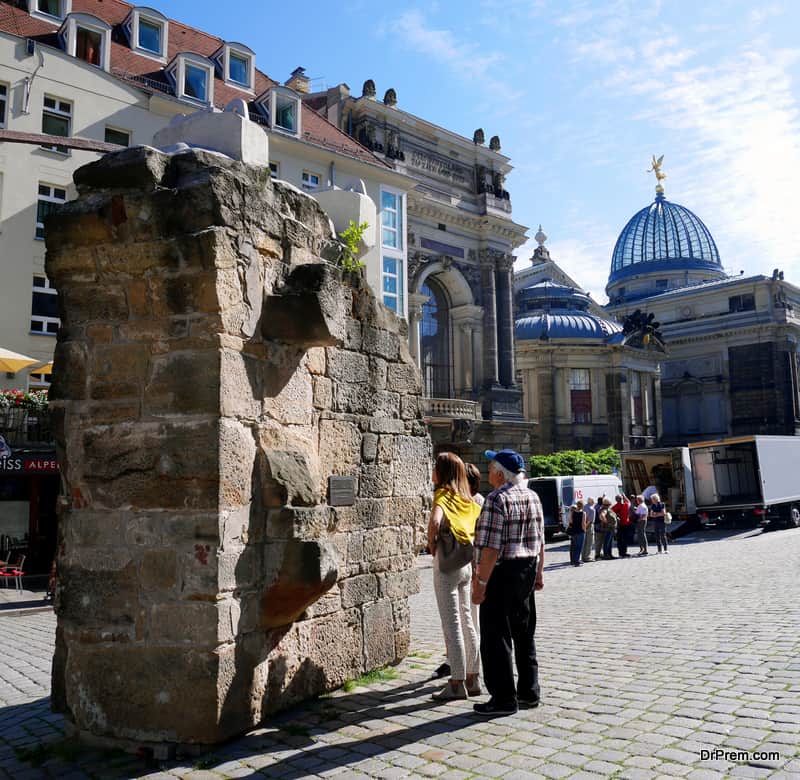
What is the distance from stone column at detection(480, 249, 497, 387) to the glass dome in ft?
128

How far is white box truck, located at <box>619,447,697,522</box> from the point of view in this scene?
27.7m

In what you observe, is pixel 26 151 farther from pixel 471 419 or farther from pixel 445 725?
pixel 445 725

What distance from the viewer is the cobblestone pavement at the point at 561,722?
4285mm

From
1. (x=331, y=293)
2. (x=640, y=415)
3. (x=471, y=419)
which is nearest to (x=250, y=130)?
(x=331, y=293)

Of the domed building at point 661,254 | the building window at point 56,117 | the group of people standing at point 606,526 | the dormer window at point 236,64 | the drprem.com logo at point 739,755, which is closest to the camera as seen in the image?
the drprem.com logo at point 739,755

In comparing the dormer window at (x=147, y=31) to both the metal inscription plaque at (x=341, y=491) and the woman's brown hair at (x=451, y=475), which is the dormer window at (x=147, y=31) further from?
the woman's brown hair at (x=451, y=475)

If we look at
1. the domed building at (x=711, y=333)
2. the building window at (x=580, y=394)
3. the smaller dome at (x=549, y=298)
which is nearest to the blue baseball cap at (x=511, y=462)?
the building window at (x=580, y=394)

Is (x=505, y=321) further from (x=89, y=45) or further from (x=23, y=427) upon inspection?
(x=23, y=427)

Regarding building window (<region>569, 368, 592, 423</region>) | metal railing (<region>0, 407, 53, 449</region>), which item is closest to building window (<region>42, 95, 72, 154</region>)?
metal railing (<region>0, 407, 53, 449</region>)

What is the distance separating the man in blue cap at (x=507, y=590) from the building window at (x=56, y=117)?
67.9 ft

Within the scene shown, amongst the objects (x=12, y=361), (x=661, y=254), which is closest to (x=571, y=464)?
(x=12, y=361)

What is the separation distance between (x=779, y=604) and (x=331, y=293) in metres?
7.68

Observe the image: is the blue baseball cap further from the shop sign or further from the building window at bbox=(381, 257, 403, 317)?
the building window at bbox=(381, 257, 403, 317)

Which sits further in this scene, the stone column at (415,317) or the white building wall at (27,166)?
the stone column at (415,317)
